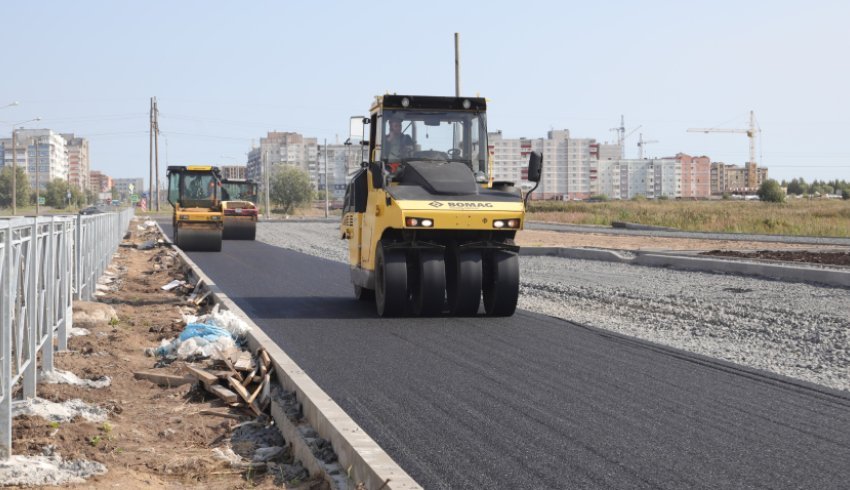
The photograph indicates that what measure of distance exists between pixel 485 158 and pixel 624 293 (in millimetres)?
4556

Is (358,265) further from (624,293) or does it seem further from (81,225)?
(624,293)

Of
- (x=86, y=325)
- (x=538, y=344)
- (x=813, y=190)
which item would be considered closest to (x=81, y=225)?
(x=86, y=325)

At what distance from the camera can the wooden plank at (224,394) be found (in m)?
8.02

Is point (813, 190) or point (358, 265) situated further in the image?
point (813, 190)

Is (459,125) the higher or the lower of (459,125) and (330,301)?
the higher

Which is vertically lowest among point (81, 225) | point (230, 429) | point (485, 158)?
point (230, 429)

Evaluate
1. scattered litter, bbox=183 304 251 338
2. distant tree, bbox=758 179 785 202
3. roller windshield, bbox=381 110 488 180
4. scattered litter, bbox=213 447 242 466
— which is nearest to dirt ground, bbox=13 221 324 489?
scattered litter, bbox=213 447 242 466

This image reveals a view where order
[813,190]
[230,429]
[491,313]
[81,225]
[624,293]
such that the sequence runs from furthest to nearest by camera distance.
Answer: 1. [813,190]
2. [624,293]
3. [81,225]
4. [491,313]
5. [230,429]

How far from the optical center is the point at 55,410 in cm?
726

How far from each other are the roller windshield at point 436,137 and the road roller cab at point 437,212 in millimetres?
15

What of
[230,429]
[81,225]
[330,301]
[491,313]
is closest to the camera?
[230,429]

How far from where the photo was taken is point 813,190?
19038 centimetres

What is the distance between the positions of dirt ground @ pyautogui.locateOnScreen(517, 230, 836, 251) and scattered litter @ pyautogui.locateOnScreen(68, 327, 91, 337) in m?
20.3

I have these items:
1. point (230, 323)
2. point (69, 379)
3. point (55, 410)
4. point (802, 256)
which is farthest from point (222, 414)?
point (802, 256)
